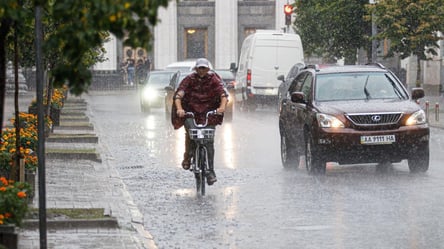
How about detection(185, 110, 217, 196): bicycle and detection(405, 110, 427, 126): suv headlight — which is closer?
detection(185, 110, 217, 196): bicycle

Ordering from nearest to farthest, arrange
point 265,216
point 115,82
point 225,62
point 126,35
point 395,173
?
point 126,35, point 265,216, point 395,173, point 115,82, point 225,62

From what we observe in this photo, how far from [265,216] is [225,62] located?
7167 centimetres

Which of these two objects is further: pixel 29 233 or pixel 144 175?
pixel 144 175

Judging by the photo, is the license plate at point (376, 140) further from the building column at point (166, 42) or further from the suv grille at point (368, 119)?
the building column at point (166, 42)

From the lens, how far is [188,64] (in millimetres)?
55594

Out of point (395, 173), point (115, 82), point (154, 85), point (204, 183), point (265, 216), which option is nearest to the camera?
point (265, 216)

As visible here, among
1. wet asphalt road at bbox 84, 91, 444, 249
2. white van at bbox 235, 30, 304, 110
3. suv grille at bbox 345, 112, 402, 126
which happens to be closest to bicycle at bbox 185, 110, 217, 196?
wet asphalt road at bbox 84, 91, 444, 249

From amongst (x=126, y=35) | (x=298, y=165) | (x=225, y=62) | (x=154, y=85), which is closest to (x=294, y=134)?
→ (x=298, y=165)

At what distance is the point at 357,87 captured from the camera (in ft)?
61.2

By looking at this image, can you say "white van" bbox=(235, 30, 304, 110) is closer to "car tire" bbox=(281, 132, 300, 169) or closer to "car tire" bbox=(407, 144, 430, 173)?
"car tire" bbox=(281, 132, 300, 169)

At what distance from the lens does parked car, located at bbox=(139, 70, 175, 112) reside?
4247cm

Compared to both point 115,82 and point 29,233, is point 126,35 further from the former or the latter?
point 115,82

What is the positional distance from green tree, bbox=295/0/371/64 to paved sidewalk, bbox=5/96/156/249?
82.5 feet

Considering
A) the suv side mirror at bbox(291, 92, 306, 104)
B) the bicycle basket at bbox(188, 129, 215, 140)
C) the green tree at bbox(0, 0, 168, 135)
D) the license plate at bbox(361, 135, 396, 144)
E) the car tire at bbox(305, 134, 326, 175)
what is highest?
the green tree at bbox(0, 0, 168, 135)
